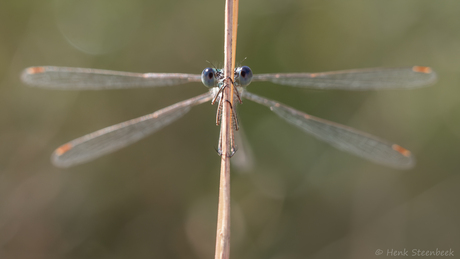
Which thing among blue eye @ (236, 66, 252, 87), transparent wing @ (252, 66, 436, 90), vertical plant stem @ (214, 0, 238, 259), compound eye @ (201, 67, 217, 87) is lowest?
vertical plant stem @ (214, 0, 238, 259)

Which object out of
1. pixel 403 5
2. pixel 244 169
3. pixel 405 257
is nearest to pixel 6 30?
pixel 244 169

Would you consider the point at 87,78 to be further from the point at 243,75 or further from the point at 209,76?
the point at 243,75

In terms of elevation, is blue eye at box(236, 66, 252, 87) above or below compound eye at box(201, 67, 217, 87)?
above

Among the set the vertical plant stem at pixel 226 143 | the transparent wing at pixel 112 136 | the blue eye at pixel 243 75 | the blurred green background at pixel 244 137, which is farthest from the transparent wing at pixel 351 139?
the blurred green background at pixel 244 137

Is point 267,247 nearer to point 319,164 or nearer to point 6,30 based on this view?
point 319,164

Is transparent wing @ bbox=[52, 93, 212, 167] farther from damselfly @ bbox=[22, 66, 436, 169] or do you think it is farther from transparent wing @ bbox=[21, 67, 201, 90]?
transparent wing @ bbox=[21, 67, 201, 90]

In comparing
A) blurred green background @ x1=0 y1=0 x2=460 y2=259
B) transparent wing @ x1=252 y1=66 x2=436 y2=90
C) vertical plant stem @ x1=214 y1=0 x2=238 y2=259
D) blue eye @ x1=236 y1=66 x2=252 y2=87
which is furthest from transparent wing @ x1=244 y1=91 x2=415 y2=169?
blurred green background @ x1=0 y1=0 x2=460 y2=259

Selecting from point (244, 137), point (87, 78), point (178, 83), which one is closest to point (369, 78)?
point (178, 83)
